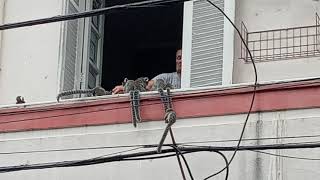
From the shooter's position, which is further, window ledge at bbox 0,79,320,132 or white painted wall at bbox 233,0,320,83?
white painted wall at bbox 233,0,320,83

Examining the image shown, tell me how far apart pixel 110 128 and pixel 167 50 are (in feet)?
19.3

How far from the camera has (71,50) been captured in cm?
1101

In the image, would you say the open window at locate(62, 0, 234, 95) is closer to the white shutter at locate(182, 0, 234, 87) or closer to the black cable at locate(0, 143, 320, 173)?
the white shutter at locate(182, 0, 234, 87)

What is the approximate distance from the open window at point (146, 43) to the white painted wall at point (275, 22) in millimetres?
167

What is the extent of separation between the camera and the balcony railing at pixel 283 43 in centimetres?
978

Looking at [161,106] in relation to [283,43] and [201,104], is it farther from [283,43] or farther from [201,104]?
[283,43]

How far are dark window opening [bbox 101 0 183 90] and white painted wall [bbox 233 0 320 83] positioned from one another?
387cm

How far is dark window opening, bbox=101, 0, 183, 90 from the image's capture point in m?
14.5

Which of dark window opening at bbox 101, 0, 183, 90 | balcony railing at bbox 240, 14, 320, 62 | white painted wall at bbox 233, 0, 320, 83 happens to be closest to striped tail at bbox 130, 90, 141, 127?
white painted wall at bbox 233, 0, 320, 83

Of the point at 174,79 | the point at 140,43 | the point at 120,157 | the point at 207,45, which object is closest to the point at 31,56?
the point at 174,79

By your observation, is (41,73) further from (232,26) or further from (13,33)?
(232,26)

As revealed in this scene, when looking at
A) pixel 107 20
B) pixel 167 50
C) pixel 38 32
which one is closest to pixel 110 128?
pixel 38 32

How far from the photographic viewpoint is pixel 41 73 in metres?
10.9

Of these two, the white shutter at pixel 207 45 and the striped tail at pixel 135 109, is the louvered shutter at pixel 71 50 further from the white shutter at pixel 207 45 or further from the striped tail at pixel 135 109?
the white shutter at pixel 207 45
